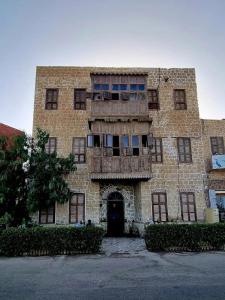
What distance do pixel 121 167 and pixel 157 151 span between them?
3120 mm

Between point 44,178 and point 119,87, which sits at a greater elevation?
point 119,87

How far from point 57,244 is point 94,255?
1.54 meters

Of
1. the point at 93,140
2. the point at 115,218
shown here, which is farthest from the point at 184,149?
the point at 115,218

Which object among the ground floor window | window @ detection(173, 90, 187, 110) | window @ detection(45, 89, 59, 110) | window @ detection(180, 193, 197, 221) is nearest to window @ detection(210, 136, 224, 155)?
the ground floor window

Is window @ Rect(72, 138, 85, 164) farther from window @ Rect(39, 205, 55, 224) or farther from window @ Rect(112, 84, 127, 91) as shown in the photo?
window @ Rect(112, 84, 127, 91)

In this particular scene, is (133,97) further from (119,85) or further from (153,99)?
(153,99)

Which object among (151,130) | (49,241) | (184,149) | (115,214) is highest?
(151,130)

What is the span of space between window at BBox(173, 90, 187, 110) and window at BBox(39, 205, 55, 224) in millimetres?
10703

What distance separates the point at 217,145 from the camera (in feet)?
60.2

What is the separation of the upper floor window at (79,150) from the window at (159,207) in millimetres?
5133

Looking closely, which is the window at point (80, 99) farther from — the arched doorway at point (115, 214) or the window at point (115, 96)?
the arched doorway at point (115, 214)

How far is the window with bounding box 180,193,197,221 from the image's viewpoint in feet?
53.4

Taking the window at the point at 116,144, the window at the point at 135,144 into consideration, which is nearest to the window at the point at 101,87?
the window at the point at 116,144

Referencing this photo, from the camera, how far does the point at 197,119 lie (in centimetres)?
1786
